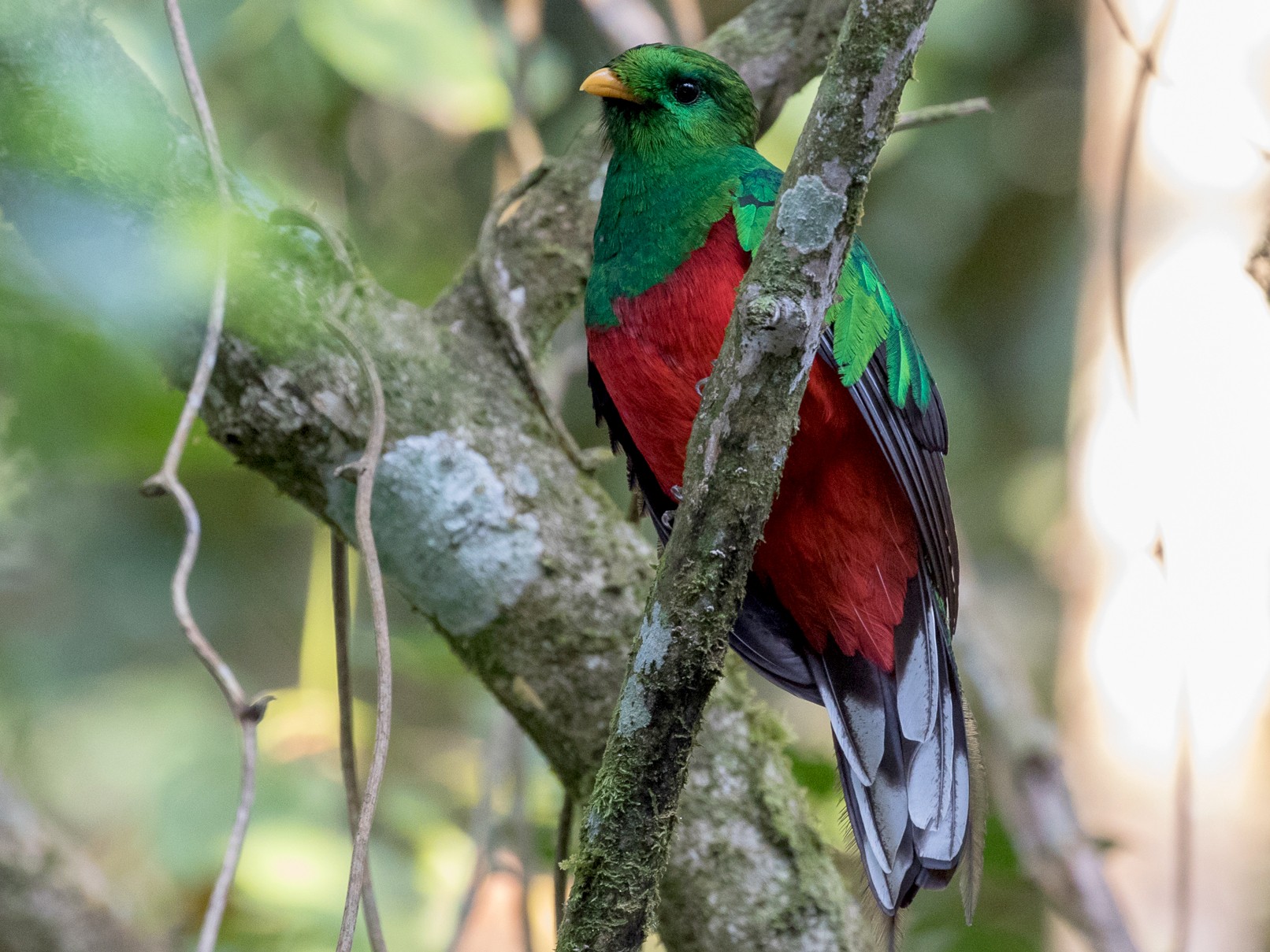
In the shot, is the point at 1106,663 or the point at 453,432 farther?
the point at 1106,663

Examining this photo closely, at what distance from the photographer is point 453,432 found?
8.25ft

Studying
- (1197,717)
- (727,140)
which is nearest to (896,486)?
(727,140)

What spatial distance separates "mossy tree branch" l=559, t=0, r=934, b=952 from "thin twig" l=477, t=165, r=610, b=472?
1.02 metres

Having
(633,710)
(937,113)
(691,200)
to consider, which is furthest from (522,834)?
(937,113)

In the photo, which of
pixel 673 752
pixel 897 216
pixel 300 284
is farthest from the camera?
pixel 897 216

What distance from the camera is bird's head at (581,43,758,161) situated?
2.65 m

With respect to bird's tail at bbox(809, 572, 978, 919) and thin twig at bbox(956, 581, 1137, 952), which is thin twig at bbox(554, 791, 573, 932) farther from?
thin twig at bbox(956, 581, 1137, 952)

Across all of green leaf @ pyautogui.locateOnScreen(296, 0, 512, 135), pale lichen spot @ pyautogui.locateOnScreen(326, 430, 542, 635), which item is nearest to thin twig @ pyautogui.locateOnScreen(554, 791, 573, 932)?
pale lichen spot @ pyautogui.locateOnScreen(326, 430, 542, 635)

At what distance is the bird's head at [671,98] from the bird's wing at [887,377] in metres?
0.25

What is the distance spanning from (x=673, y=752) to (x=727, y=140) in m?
1.48

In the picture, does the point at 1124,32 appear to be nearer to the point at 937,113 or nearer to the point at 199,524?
the point at 937,113

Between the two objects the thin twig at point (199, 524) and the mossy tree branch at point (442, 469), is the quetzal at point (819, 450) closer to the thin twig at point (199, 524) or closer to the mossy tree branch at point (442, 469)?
the mossy tree branch at point (442, 469)

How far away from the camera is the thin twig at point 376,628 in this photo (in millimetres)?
1764

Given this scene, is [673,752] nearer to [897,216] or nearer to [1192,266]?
[1192,266]
